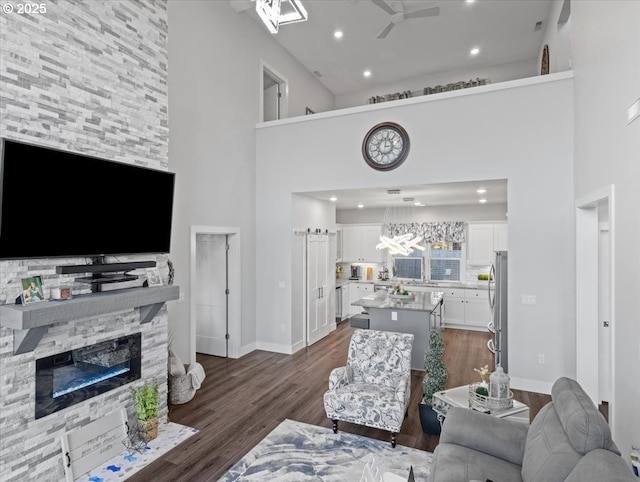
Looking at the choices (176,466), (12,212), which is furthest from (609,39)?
(176,466)

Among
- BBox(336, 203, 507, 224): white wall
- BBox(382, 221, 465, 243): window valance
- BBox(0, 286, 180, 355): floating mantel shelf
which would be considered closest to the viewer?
BBox(0, 286, 180, 355): floating mantel shelf

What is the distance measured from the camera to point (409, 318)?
5.73 metres

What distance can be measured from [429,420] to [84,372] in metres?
3.09

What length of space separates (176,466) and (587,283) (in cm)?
455

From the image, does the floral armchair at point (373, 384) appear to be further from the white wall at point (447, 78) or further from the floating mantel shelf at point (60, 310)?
the white wall at point (447, 78)

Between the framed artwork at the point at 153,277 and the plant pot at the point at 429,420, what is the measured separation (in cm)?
287

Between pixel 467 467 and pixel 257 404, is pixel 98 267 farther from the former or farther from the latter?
pixel 467 467

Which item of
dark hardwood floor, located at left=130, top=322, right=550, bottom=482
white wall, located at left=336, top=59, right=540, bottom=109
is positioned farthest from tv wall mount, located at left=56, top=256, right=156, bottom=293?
white wall, located at left=336, top=59, right=540, bottom=109

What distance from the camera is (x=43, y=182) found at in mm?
2689

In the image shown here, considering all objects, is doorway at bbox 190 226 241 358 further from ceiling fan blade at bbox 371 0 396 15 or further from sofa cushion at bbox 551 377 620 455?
sofa cushion at bbox 551 377 620 455

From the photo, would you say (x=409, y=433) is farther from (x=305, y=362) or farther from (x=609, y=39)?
(x=609, y=39)

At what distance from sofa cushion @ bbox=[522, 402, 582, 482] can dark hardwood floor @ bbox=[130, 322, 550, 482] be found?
1.32 meters

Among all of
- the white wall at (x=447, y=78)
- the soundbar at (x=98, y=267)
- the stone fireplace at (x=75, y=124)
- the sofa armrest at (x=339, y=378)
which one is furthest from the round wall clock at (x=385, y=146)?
the white wall at (x=447, y=78)

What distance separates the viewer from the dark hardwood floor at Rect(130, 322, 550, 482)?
3.17 m
